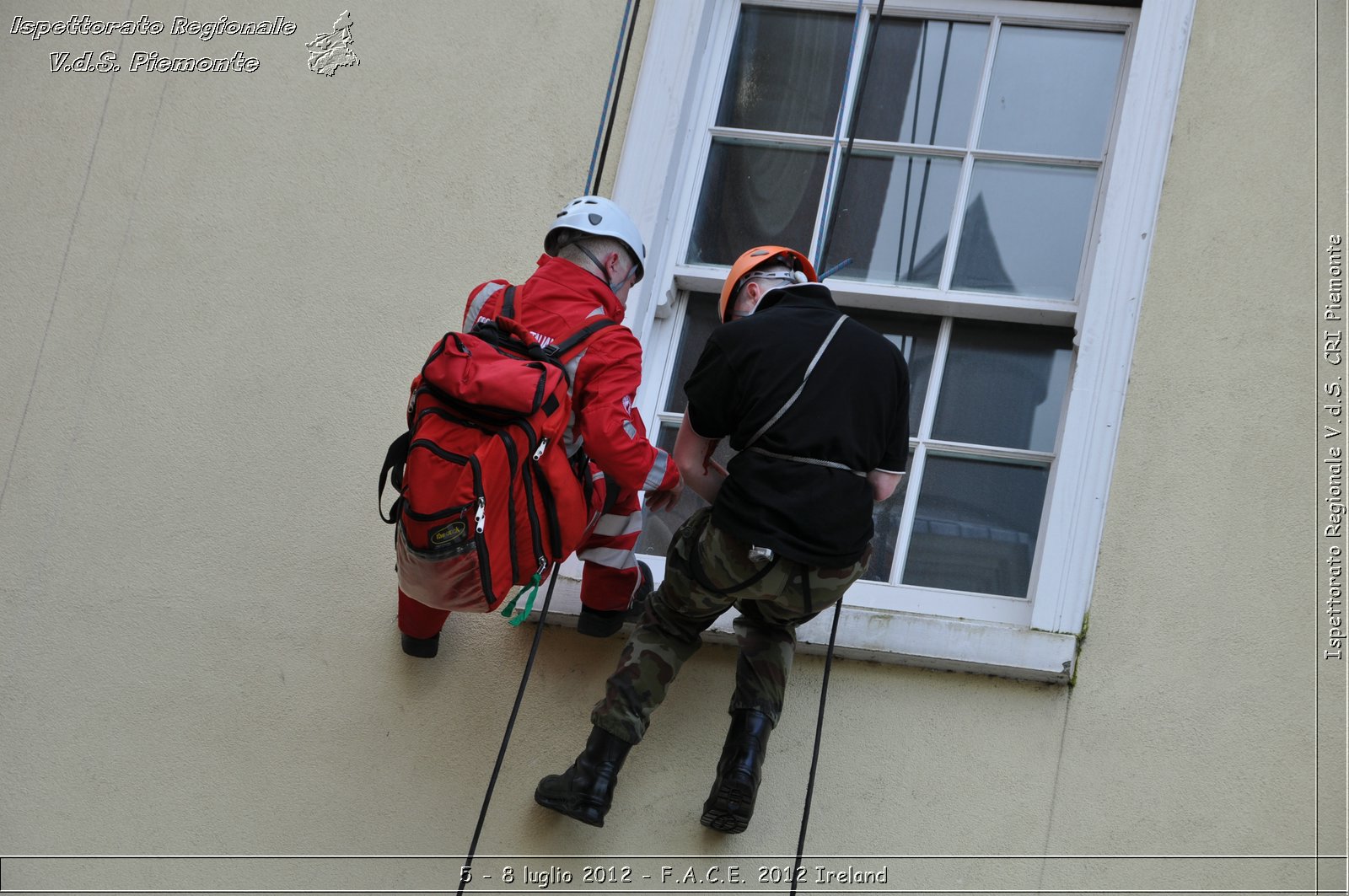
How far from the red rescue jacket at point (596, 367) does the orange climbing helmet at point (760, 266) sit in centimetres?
30

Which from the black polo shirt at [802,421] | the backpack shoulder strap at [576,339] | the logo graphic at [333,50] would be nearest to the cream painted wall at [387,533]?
the logo graphic at [333,50]

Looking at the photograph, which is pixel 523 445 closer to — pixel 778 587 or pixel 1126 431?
pixel 778 587

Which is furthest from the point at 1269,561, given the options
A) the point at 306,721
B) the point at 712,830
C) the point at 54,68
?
the point at 54,68

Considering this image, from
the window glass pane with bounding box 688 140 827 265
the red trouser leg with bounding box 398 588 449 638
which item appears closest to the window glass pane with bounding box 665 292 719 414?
the window glass pane with bounding box 688 140 827 265

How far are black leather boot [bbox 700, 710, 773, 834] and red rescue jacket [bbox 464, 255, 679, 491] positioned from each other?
0.69m

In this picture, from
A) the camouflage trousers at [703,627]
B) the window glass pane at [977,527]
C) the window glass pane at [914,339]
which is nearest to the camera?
the camouflage trousers at [703,627]

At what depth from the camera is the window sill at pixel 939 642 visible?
3590 mm

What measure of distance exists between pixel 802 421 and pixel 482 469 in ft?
2.63

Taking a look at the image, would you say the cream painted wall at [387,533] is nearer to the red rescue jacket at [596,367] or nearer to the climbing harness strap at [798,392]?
the red rescue jacket at [596,367]

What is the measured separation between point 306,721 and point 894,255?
2368mm

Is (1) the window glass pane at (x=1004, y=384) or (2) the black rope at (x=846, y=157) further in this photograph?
(1) the window glass pane at (x=1004, y=384)

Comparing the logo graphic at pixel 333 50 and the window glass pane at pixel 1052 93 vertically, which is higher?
the window glass pane at pixel 1052 93

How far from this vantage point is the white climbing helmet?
3607 millimetres

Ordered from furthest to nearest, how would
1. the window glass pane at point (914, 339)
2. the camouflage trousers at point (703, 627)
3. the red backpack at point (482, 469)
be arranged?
the window glass pane at point (914, 339)
the camouflage trousers at point (703, 627)
the red backpack at point (482, 469)
